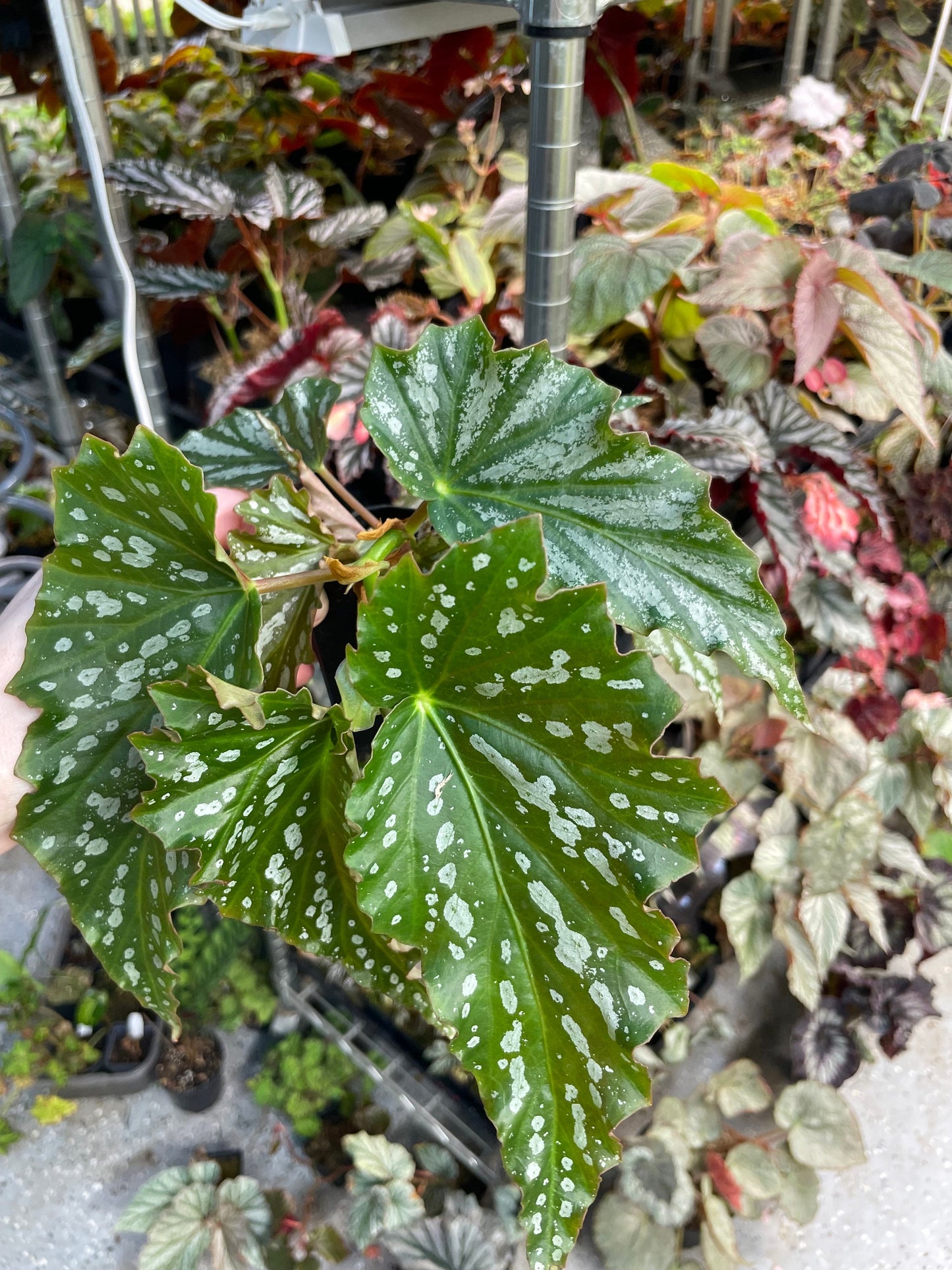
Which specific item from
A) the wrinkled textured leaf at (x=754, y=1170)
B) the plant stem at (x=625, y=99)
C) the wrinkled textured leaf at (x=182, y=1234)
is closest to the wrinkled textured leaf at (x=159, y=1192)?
the wrinkled textured leaf at (x=182, y=1234)

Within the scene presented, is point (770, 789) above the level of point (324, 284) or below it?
below

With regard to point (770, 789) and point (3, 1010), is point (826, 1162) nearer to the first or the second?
point (770, 789)

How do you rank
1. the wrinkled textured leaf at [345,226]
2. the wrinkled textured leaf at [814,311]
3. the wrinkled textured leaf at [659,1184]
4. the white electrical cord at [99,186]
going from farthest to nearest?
1. the wrinkled textured leaf at [345,226]
2. the wrinkled textured leaf at [659,1184]
3. the wrinkled textured leaf at [814,311]
4. the white electrical cord at [99,186]

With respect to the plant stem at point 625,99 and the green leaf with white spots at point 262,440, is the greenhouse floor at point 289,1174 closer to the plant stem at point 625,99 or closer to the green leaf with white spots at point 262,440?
the green leaf with white spots at point 262,440

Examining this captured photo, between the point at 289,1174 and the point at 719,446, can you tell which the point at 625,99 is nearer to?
the point at 719,446

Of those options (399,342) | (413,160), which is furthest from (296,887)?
(413,160)

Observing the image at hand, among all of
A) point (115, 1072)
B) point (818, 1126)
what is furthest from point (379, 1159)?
point (818, 1126)

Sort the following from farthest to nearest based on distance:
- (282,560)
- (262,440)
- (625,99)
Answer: (625,99), (262,440), (282,560)
